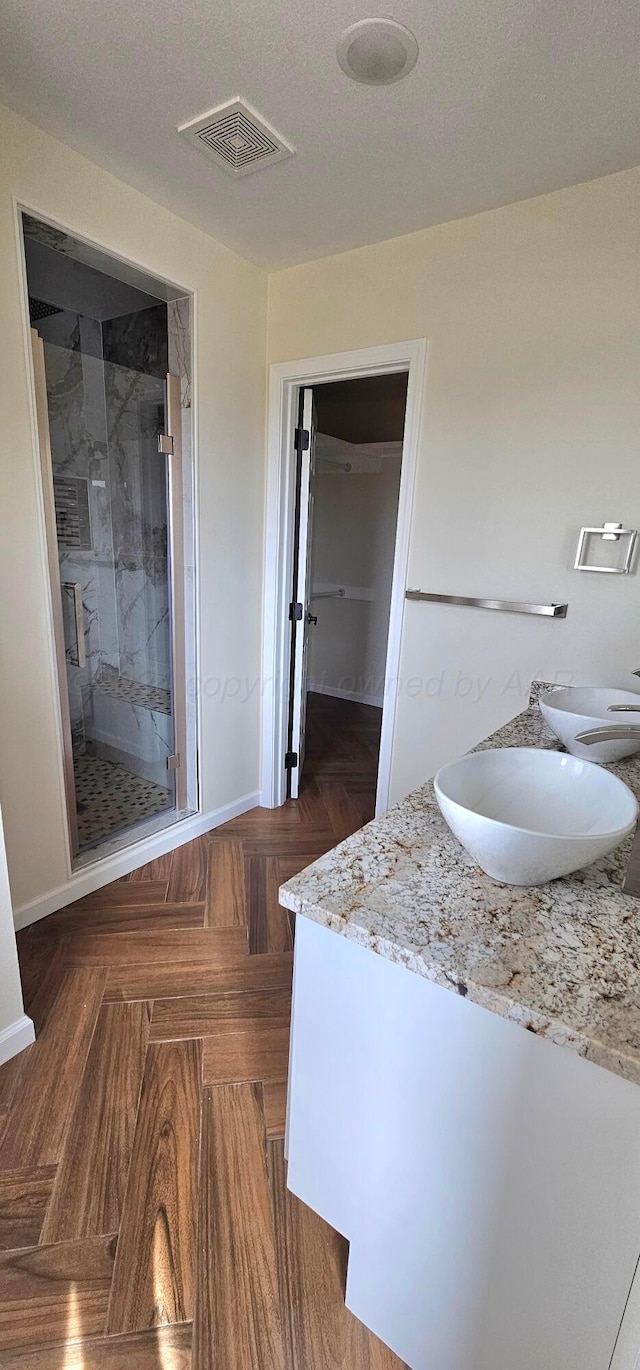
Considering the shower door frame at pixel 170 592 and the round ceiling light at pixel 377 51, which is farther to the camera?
the shower door frame at pixel 170 592

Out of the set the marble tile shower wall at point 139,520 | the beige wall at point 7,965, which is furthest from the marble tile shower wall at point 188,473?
the beige wall at point 7,965

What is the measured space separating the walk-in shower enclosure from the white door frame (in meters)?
0.45

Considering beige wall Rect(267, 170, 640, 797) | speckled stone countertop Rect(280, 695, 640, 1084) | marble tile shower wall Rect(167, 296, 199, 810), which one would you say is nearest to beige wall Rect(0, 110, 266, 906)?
marble tile shower wall Rect(167, 296, 199, 810)

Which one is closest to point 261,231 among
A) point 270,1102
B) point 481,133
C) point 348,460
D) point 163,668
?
point 481,133

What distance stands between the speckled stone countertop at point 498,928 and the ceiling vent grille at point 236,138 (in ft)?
5.95

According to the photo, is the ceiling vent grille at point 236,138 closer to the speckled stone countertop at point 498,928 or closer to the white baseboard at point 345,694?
the speckled stone countertop at point 498,928

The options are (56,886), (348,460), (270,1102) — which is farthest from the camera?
(348,460)

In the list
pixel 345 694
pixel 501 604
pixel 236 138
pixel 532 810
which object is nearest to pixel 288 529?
pixel 501 604

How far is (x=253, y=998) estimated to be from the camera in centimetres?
173

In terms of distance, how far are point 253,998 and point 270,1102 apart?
337 millimetres

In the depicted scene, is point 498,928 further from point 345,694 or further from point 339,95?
point 345,694

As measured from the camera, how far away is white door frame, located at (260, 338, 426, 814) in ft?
7.11

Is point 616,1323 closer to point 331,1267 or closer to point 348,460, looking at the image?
point 331,1267

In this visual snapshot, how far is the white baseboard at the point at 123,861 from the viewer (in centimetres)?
201
